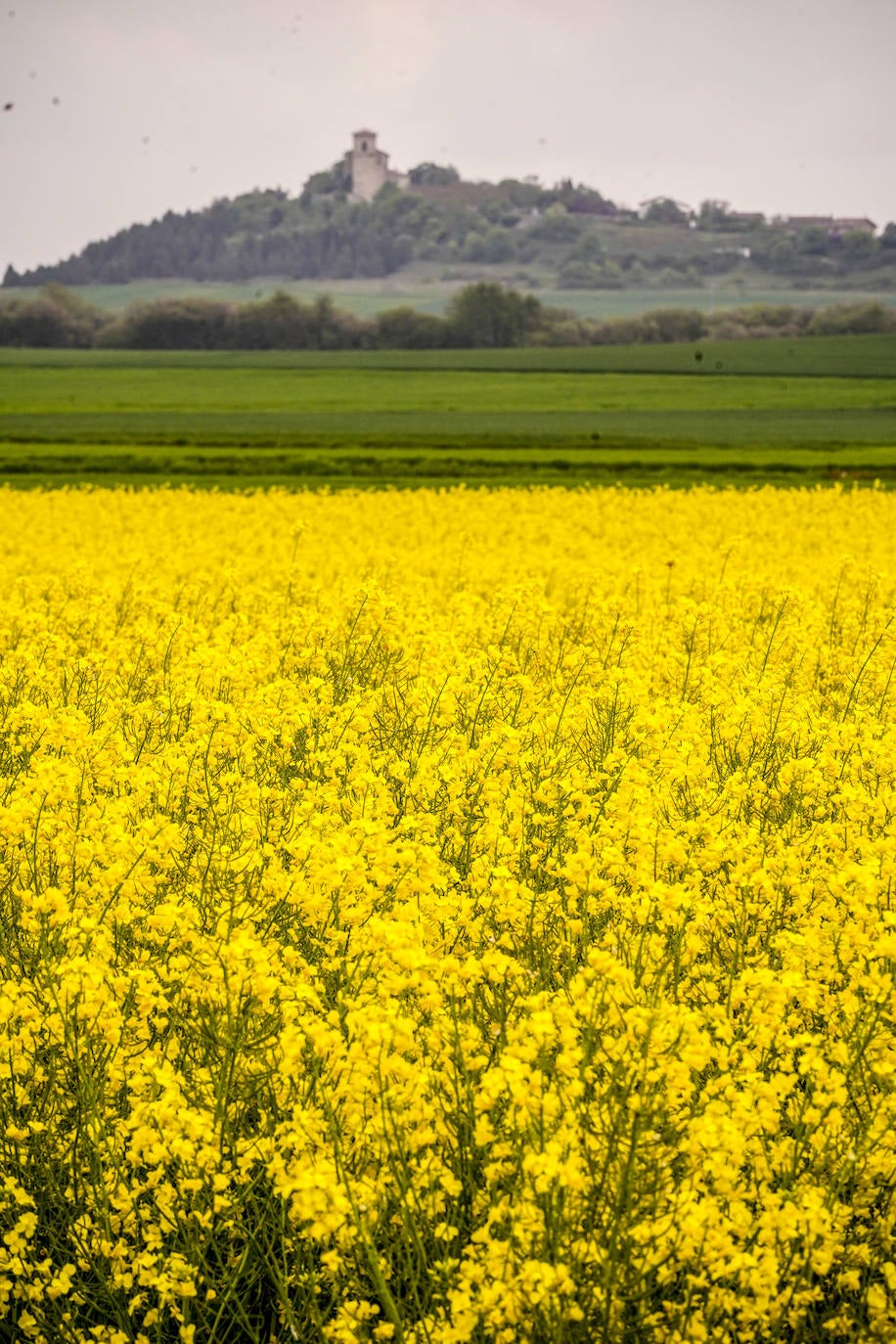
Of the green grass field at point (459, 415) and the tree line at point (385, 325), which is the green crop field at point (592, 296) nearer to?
the tree line at point (385, 325)

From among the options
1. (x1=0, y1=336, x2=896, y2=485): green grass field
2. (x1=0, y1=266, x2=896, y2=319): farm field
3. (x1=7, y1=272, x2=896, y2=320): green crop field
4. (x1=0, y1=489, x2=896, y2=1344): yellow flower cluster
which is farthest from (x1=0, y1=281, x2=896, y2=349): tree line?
(x1=0, y1=489, x2=896, y2=1344): yellow flower cluster

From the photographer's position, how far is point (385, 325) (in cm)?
10744

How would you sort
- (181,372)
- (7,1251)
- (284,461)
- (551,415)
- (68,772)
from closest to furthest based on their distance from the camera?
(7,1251)
(68,772)
(284,461)
(551,415)
(181,372)

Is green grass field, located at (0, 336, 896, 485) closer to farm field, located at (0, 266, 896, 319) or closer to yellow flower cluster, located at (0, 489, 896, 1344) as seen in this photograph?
yellow flower cluster, located at (0, 489, 896, 1344)

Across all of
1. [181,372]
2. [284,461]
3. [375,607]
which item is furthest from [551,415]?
[375,607]

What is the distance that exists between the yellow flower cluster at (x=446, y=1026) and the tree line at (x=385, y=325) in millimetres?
100474

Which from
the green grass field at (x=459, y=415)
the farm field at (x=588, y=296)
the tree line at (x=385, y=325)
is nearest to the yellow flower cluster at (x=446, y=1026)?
the green grass field at (x=459, y=415)

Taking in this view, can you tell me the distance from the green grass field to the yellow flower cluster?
2803cm

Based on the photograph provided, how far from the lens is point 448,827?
726 centimetres

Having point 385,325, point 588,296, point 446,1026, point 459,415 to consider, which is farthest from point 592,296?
point 446,1026

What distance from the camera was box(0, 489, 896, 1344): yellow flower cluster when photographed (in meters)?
4.10

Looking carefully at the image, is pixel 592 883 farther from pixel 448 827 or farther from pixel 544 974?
pixel 448 827

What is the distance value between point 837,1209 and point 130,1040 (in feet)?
8.18

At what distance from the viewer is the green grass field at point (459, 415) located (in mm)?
38344
